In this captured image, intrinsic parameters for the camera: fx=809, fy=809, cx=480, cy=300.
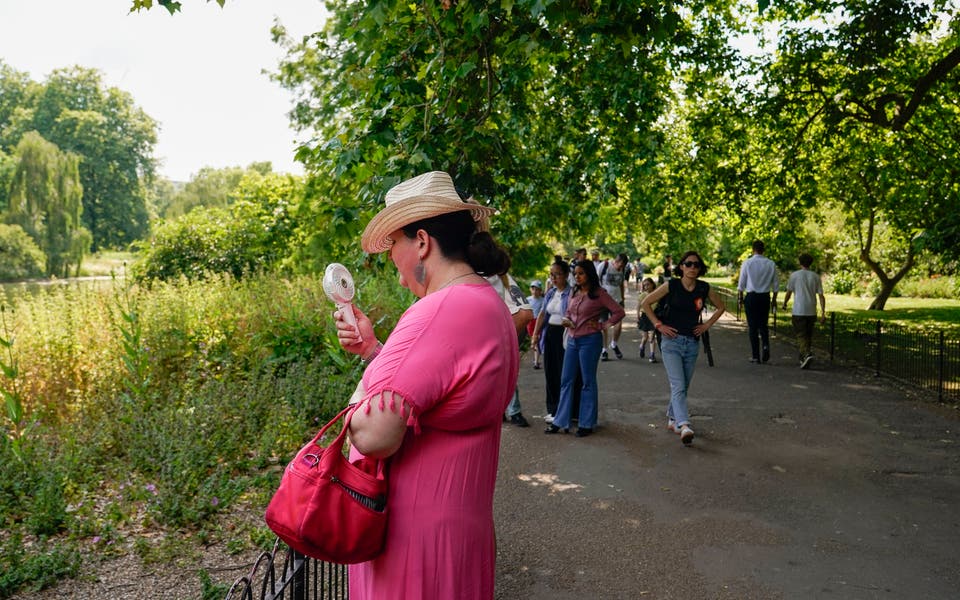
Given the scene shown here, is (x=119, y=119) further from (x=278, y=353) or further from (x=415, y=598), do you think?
(x=415, y=598)

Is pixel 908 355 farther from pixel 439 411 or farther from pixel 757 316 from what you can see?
pixel 439 411

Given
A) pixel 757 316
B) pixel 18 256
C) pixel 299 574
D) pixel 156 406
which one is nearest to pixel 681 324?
pixel 156 406

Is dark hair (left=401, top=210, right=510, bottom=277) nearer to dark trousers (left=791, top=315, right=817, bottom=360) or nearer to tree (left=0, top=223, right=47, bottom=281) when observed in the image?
dark trousers (left=791, top=315, right=817, bottom=360)

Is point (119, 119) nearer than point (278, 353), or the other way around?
point (278, 353)

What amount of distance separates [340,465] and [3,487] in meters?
5.07

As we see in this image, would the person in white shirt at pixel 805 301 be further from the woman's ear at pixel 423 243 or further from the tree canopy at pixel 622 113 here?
the woman's ear at pixel 423 243

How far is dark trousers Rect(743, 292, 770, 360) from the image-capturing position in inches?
577

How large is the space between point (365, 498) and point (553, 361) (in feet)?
26.5

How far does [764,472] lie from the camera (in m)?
7.55

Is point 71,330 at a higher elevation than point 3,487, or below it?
higher

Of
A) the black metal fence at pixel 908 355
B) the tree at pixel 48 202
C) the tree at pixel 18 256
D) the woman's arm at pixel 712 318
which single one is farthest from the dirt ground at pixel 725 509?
the tree at pixel 48 202

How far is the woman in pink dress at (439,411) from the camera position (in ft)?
6.32

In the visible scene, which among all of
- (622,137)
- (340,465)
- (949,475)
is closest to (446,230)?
(340,465)

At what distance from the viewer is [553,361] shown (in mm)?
9984
